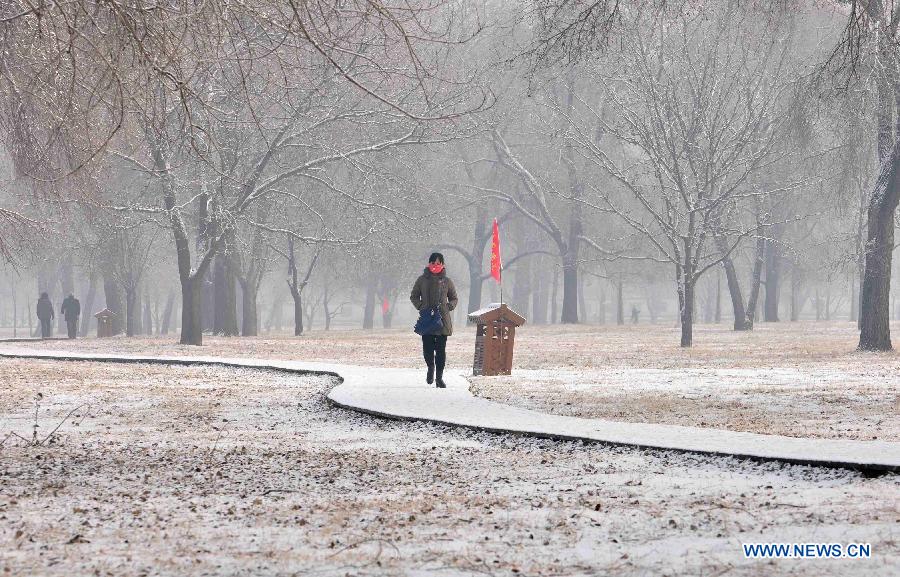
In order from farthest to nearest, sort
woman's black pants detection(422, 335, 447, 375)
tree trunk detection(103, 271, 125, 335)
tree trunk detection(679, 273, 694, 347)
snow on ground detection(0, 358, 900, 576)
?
tree trunk detection(103, 271, 125, 335), tree trunk detection(679, 273, 694, 347), woman's black pants detection(422, 335, 447, 375), snow on ground detection(0, 358, 900, 576)

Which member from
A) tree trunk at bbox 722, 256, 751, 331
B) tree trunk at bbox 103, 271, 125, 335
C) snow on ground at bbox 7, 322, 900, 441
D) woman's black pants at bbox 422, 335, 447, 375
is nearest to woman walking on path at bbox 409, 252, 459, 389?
woman's black pants at bbox 422, 335, 447, 375

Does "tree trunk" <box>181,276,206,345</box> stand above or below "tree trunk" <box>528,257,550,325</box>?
below

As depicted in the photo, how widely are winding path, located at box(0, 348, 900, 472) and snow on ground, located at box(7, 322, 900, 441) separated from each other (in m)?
0.94

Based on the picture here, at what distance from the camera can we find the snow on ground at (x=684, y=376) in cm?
1394

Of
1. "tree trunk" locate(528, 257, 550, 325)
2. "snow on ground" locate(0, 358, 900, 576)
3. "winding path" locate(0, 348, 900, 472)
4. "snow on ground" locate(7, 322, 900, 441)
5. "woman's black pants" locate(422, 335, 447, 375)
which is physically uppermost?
"tree trunk" locate(528, 257, 550, 325)

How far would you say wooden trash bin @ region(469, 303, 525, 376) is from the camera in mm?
20219

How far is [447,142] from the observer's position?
43500mm

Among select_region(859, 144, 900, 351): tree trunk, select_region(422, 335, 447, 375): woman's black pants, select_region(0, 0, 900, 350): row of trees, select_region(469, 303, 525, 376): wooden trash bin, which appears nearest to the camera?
select_region(0, 0, 900, 350): row of trees

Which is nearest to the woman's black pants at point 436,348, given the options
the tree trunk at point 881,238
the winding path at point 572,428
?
the winding path at point 572,428

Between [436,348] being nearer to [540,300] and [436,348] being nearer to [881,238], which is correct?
[881,238]

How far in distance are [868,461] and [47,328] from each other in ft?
137

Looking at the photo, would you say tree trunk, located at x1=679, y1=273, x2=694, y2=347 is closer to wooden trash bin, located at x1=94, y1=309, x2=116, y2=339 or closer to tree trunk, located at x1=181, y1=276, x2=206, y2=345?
tree trunk, located at x1=181, y1=276, x2=206, y2=345

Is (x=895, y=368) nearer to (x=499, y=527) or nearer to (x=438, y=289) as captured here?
(x=438, y=289)

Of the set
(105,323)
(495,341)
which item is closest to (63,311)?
(105,323)
